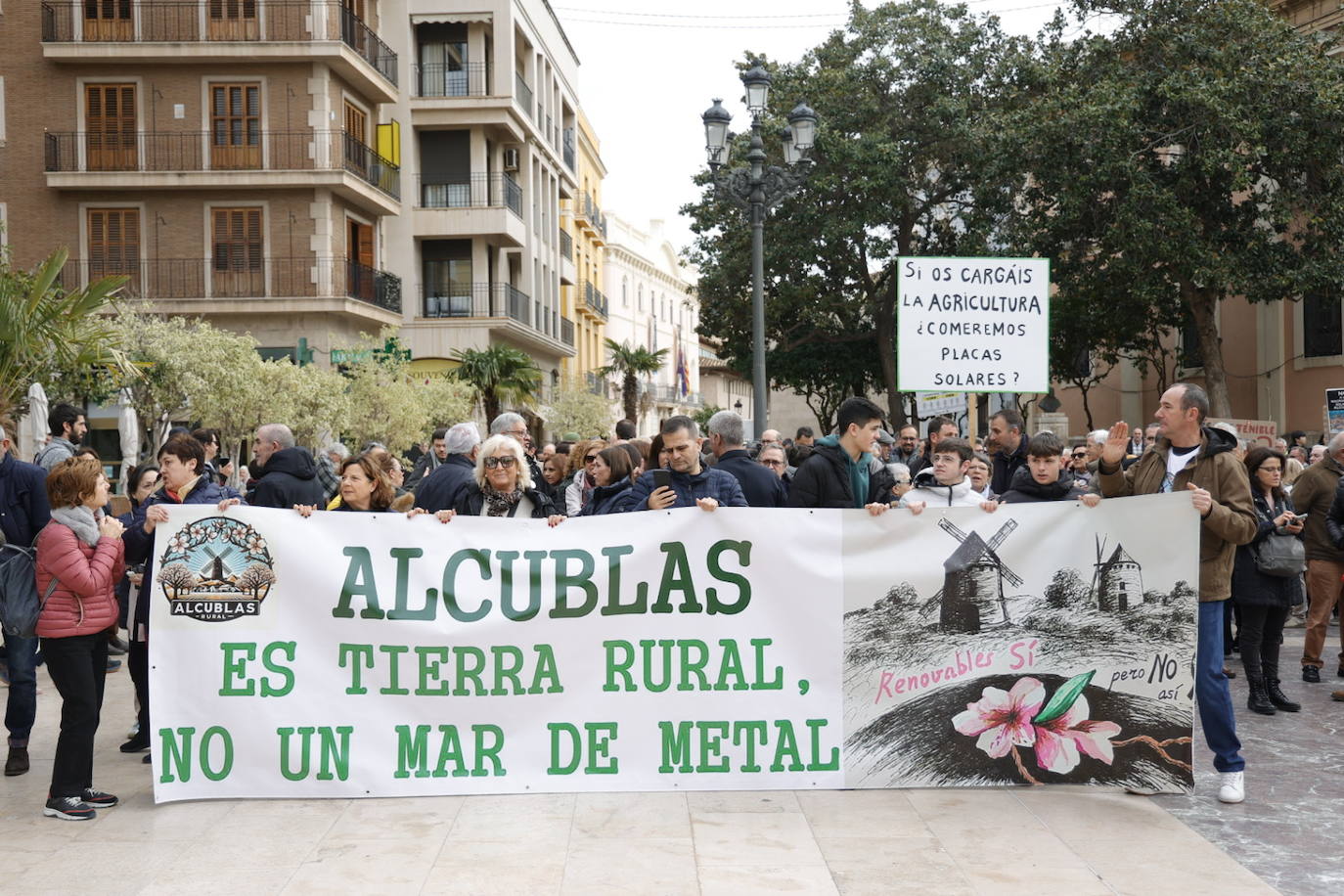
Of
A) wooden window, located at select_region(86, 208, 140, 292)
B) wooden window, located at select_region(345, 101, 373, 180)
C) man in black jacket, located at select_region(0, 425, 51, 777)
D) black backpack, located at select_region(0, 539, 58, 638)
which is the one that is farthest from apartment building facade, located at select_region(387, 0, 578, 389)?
black backpack, located at select_region(0, 539, 58, 638)

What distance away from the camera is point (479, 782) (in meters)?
6.47

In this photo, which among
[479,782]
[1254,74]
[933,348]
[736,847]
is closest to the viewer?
[736,847]

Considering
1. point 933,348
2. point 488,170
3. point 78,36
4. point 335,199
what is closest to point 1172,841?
point 933,348

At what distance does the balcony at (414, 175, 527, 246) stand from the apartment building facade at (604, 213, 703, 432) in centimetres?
2732

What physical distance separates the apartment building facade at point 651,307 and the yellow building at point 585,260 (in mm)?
4834

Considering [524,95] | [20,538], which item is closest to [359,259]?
[524,95]

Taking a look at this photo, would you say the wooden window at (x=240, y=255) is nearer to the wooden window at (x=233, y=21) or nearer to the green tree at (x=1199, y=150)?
the wooden window at (x=233, y=21)

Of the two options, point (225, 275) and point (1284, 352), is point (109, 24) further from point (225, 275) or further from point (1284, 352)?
point (1284, 352)

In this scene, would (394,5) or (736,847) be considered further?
(394,5)

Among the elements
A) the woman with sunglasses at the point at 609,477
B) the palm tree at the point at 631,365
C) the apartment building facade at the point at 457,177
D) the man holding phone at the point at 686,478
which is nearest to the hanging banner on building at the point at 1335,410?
the woman with sunglasses at the point at 609,477

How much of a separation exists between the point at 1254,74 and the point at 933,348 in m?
19.8

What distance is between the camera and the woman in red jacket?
6.32 m

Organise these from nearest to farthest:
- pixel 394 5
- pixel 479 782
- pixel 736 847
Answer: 1. pixel 736 847
2. pixel 479 782
3. pixel 394 5

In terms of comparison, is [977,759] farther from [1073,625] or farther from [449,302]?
[449,302]
